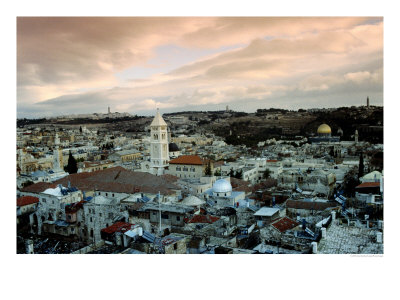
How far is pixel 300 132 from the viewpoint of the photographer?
10.5m

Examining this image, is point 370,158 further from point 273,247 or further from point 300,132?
point 273,247

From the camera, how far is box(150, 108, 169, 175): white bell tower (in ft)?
37.1

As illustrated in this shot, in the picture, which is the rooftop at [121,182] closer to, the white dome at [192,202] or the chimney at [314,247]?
the white dome at [192,202]

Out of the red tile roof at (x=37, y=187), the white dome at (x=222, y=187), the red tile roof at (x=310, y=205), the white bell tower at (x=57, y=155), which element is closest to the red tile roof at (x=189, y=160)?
the white dome at (x=222, y=187)

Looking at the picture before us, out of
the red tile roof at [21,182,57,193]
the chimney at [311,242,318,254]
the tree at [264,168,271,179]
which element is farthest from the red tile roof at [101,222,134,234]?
the tree at [264,168,271,179]

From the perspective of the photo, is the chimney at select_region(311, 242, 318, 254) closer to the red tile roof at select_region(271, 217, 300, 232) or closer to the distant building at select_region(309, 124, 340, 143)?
the red tile roof at select_region(271, 217, 300, 232)

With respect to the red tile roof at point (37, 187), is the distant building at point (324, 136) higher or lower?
higher

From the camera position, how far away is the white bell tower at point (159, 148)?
37.1ft

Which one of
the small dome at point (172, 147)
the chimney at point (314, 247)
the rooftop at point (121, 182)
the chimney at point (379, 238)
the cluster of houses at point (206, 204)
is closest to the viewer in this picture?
the chimney at point (314, 247)

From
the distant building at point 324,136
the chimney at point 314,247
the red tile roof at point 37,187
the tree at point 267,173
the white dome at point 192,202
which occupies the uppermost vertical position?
the distant building at point 324,136

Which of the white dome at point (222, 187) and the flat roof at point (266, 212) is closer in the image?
the flat roof at point (266, 212)

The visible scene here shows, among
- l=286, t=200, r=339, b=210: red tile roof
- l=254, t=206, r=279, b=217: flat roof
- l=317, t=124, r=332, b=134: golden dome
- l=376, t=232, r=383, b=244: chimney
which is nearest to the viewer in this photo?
l=376, t=232, r=383, b=244: chimney

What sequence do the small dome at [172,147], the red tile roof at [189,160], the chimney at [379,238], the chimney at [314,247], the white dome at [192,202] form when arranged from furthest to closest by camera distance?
the small dome at [172,147], the red tile roof at [189,160], the white dome at [192,202], the chimney at [379,238], the chimney at [314,247]

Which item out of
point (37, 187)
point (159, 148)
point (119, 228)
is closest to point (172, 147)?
point (159, 148)
